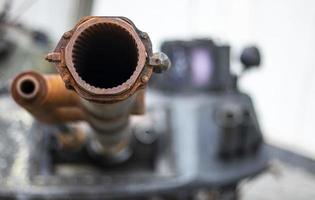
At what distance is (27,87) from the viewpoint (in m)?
1.67

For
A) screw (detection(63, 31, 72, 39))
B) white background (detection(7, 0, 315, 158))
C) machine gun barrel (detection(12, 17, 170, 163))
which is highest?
screw (detection(63, 31, 72, 39))

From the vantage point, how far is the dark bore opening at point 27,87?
166 centimetres

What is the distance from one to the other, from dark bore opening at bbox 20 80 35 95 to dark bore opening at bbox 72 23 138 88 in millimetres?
488

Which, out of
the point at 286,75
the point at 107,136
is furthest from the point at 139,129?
the point at 286,75

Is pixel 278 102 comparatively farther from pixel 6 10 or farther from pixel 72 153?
pixel 72 153

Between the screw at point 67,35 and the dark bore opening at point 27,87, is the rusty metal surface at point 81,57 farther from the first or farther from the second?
the dark bore opening at point 27,87

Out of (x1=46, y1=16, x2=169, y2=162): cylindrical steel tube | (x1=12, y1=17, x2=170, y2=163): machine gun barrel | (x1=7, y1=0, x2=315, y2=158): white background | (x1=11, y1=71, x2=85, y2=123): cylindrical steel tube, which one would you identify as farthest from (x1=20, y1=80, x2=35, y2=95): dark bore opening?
(x1=7, y1=0, x2=315, y2=158): white background

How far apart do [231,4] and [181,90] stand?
12.2ft

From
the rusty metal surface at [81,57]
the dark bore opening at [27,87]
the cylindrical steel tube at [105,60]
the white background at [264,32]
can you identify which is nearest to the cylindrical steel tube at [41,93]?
the dark bore opening at [27,87]

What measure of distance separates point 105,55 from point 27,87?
52cm

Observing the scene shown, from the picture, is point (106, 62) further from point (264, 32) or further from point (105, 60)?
point (264, 32)

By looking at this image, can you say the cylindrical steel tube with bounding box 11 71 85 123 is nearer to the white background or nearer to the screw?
the screw

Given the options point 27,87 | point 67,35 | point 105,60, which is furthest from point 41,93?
point 67,35

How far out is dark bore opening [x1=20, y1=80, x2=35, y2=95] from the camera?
166 centimetres
